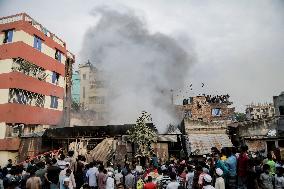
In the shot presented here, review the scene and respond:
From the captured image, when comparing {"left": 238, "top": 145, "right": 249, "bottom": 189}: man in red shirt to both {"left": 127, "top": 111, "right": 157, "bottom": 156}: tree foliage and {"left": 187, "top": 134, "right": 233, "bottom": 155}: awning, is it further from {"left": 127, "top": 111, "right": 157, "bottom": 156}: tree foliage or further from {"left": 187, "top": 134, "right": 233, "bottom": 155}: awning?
{"left": 187, "top": 134, "right": 233, "bottom": 155}: awning

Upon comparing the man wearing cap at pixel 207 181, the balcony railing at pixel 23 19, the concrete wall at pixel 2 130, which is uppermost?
the balcony railing at pixel 23 19

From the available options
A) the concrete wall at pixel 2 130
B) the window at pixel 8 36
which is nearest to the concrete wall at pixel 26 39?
the window at pixel 8 36

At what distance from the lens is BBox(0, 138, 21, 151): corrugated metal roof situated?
28.6 m

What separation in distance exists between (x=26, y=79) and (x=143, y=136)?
1505 centimetres

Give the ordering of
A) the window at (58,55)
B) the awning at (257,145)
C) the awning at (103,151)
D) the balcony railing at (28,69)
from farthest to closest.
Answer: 1. the window at (58,55)
2. the balcony railing at (28,69)
3. the awning at (257,145)
4. the awning at (103,151)

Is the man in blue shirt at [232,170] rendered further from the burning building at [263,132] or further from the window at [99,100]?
the window at [99,100]

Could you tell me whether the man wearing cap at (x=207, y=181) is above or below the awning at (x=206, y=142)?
below

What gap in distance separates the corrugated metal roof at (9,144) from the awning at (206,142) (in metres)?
15.7

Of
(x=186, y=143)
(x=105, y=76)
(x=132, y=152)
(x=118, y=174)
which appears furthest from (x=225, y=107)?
(x=118, y=174)

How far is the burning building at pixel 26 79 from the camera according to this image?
29.4 m

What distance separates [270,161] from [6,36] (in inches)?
1107

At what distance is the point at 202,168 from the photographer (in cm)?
1049

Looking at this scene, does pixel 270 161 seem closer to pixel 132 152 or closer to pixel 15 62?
pixel 132 152

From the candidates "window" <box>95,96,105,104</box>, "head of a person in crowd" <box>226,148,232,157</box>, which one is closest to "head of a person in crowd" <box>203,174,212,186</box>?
"head of a person in crowd" <box>226,148,232,157</box>
